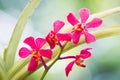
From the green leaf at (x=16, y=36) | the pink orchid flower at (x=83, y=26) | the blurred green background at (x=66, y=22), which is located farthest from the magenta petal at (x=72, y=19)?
the blurred green background at (x=66, y=22)

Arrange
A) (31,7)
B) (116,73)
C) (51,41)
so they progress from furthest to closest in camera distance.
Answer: (116,73), (31,7), (51,41)

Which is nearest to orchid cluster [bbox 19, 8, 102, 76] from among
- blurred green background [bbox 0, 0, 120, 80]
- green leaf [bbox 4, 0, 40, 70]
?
green leaf [bbox 4, 0, 40, 70]

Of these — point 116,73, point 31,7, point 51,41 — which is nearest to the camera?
point 51,41

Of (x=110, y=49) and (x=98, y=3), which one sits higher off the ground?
(x=98, y=3)

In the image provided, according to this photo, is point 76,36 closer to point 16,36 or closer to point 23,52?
point 23,52

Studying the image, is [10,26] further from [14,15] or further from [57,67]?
[57,67]

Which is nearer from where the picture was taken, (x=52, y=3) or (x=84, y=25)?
(x=84, y=25)

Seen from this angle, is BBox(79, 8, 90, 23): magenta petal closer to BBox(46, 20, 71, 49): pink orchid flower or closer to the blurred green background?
BBox(46, 20, 71, 49): pink orchid flower

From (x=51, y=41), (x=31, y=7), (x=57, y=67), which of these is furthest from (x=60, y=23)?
(x=57, y=67)

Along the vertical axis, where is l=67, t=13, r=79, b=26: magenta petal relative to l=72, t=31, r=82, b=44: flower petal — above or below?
above
